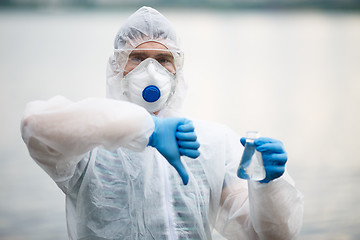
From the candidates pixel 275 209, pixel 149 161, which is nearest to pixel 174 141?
pixel 149 161

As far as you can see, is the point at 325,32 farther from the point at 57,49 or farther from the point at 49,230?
the point at 49,230

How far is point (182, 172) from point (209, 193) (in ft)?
0.79

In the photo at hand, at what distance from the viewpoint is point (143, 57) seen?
1.01 metres

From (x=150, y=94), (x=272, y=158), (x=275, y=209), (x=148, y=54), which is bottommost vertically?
(x=275, y=209)

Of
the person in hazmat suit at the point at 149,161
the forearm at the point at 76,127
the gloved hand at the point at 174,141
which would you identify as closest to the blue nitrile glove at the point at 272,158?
the person in hazmat suit at the point at 149,161

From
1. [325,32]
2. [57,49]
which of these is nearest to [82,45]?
[57,49]

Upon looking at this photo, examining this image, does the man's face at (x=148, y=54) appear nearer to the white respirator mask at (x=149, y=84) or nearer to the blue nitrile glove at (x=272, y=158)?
the white respirator mask at (x=149, y=84)

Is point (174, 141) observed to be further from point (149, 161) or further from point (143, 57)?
point (143, 57)

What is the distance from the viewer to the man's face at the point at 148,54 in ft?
3.29

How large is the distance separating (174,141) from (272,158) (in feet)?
0.77

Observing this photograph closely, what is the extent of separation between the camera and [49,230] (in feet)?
8.07

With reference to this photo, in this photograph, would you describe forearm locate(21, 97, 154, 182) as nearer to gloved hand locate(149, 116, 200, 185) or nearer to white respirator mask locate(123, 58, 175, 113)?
gloved hand locate(149, 116, 200, 185)

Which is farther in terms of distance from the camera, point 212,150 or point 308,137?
point 308,137

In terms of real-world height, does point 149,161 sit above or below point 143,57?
below
